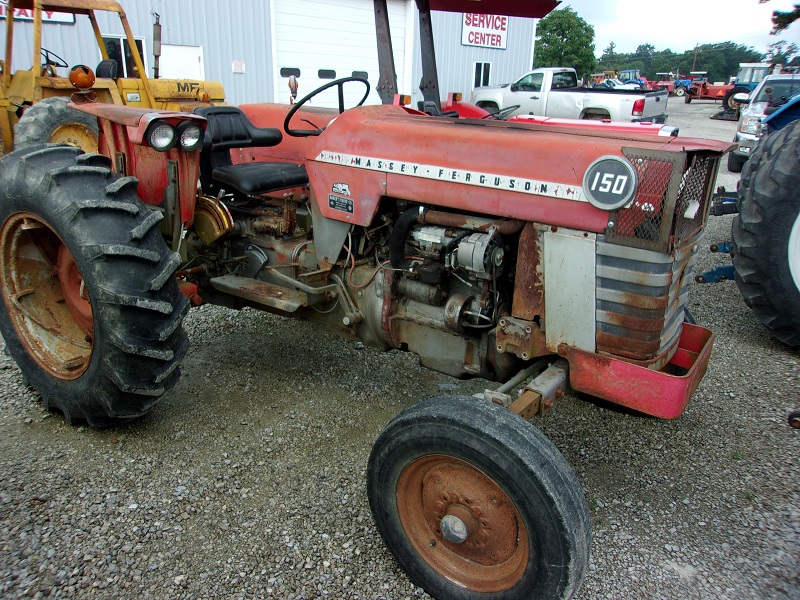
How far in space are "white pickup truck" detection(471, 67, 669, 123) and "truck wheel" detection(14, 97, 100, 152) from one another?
836 cm

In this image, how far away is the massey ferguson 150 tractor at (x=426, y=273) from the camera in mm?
1996

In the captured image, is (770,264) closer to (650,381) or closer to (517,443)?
(650,381)

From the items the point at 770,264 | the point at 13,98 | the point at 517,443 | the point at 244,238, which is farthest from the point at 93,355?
the point at 13,98

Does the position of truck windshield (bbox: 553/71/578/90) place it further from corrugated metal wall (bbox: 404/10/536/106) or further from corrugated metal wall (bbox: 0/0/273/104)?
corrugated metal wall (bbox: 0/0/273/104)

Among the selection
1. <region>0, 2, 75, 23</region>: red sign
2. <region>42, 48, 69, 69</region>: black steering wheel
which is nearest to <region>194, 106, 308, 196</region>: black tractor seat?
<region>42, 48, 69, 69</region>: black steering wheel

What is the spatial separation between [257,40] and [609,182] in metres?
10.0

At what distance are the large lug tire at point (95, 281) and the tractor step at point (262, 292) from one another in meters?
0.44

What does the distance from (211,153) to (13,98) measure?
162 inches

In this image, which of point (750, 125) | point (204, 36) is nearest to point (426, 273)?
point (750, 125)

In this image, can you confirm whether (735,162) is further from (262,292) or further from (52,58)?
(52,58)

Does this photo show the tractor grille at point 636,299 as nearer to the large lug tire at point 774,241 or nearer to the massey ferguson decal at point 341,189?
the massey ferguson decal at point 341,189

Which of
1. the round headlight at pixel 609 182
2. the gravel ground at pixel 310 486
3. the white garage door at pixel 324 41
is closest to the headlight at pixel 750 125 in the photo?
the white garage door at pixel 324 41

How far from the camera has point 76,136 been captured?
568 cm

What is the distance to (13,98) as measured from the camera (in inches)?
248
